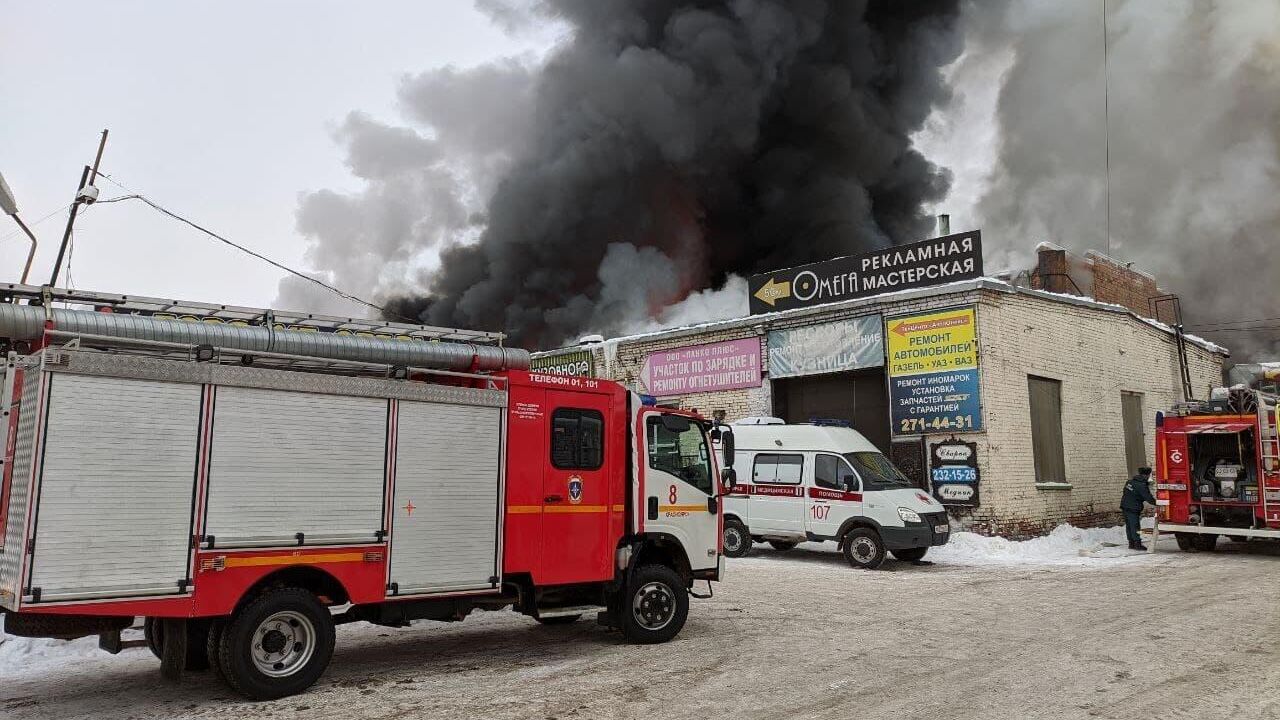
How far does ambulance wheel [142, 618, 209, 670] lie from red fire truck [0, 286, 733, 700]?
0.01m

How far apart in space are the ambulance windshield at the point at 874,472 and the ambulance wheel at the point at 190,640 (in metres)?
10.1

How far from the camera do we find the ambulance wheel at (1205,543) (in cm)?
1519

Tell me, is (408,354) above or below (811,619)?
above

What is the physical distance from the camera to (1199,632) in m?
7.82

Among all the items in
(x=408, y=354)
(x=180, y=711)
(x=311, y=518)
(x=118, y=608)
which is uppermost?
(x=408, y=354)

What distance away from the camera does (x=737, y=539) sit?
15.1 meters

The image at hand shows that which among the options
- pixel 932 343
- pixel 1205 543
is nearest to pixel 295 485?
pixel 932 343

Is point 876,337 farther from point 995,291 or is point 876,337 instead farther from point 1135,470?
point 1135,470

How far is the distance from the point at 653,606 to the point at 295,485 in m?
3.47

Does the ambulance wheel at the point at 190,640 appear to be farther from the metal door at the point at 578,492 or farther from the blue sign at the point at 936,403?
the blue sign at the point at 936,403

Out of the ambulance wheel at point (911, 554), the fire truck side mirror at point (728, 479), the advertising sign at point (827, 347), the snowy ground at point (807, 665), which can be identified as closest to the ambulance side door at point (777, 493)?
the ambulance wheel at point (911, 554)

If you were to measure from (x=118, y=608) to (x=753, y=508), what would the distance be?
10963mm

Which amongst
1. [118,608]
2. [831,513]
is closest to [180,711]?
[118,608]

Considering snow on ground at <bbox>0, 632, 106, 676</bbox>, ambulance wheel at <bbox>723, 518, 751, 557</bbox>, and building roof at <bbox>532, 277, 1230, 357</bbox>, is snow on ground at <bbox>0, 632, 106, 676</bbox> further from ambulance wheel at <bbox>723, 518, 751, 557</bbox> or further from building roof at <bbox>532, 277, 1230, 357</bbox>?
building roof at <bbox>532, 277, 1230, 357</bbox>
